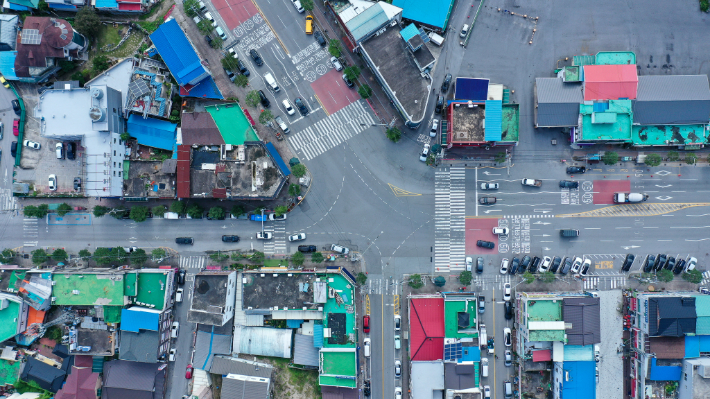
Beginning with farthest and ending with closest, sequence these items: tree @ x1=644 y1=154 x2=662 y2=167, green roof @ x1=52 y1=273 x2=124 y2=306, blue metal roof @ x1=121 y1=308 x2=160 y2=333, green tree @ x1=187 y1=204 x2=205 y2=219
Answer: green tree @ x1=187 y1=204 x2=205 y2=219
green roof @ x1=52 y1=273 x2=124 y2=306
blue metal roof @ x1=121 y1=308 x2=160 y2=333
tree @ x1=644 y1=154 x2=662 y2=167

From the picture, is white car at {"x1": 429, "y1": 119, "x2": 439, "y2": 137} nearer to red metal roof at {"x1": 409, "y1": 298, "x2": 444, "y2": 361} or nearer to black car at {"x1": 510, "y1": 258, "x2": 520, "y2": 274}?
black car at {"x1": 510, "y1": 258, "x2": 520, "y2": 274}

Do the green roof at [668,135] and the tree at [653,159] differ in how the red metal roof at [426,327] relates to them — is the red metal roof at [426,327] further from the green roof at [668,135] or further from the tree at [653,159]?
the green roof at [668,135]

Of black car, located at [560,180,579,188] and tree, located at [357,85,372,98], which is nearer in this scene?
tree, located at [357,85,372,98]

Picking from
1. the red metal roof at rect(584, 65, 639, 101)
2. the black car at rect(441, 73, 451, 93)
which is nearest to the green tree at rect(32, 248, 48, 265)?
the black car at rect(441, 73, 451, 93)

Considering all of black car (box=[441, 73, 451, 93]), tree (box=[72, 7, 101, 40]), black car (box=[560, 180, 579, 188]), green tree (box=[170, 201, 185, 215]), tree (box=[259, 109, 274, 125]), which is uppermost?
tree (box=[72, 7, 101, 40])

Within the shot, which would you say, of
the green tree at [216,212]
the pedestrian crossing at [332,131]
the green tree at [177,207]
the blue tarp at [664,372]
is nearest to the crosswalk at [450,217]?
the pedestrian crossing at [332,131]

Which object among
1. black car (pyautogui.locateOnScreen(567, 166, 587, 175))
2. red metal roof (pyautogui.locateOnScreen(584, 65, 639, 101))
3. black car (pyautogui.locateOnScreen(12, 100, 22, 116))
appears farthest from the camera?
black car (pyautogui.locateOnScreen(12, 100, 22, 116))

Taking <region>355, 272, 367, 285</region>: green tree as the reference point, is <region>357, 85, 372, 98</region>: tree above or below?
above

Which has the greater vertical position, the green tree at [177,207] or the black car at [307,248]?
the green tree at [177,207]
